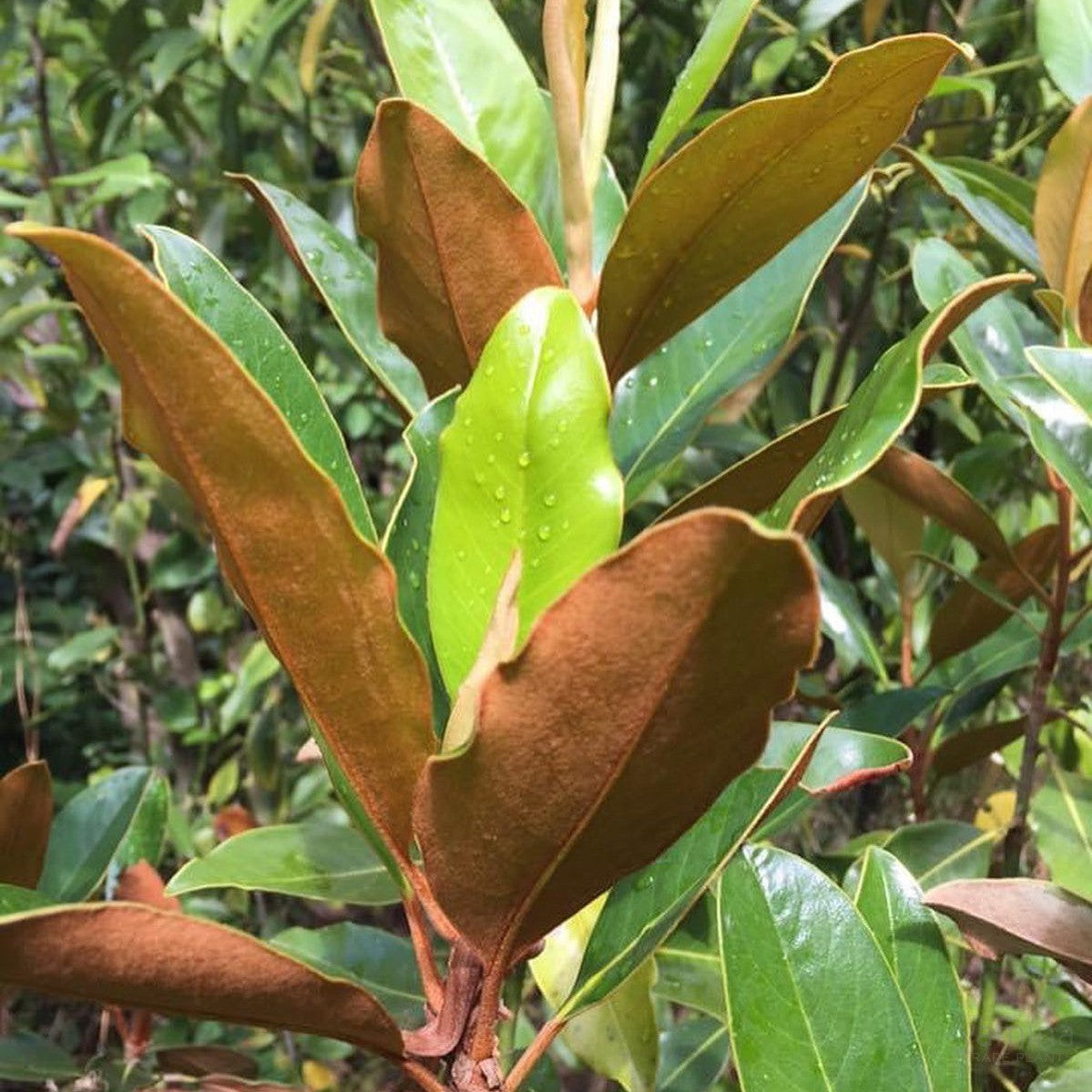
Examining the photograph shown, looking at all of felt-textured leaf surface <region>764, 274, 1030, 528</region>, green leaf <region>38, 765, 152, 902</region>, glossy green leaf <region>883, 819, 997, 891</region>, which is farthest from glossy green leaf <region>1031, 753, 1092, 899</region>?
green leaf <region>38, 765, 152, 902</region>

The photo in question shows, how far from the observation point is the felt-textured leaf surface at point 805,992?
48cm

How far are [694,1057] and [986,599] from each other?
39 cm

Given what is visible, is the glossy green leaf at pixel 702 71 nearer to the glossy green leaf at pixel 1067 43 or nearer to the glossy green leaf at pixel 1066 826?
the glossy green leaf at pixel 1067 43

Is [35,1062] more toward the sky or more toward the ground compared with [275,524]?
more toward the ground

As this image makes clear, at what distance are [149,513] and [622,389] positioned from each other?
4.91 ft

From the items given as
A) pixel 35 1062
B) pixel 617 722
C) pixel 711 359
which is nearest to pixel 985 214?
pixel 711 359

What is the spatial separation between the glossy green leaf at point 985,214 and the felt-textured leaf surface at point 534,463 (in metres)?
0.38

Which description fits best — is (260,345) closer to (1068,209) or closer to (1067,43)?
(1068,209)

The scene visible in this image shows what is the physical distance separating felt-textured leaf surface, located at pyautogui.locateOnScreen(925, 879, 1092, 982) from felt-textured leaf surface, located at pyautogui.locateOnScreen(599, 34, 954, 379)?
0.28 m

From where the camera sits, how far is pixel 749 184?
499 mm

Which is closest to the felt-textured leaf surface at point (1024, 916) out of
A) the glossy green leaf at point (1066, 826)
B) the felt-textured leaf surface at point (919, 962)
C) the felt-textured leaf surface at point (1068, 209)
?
the felt-textured leaf surface at point (919, 962)

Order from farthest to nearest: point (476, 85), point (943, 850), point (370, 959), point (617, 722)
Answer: point (943, 850) → point (370, 959) → point (476, 85) → point (617, 722)

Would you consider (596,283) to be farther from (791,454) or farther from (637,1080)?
(637,1080)

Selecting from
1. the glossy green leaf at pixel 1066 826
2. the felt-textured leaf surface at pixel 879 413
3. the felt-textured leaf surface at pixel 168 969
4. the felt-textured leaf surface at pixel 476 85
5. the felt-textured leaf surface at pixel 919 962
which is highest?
the felt-textured leaf surface at pixel 476 85
